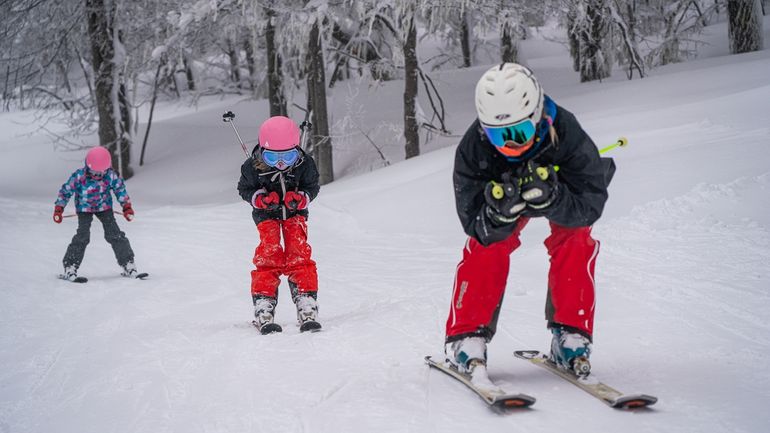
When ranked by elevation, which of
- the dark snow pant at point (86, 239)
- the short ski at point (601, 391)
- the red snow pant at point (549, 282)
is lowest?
the dark snow pant at point (86, 239)

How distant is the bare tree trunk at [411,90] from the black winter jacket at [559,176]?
38.4ft

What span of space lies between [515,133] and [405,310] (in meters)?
2.97

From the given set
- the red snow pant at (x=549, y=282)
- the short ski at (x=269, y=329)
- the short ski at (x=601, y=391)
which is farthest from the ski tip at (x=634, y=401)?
the short ski at (x=269, y=329)

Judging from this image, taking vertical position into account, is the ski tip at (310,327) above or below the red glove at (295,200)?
below

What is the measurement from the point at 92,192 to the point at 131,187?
44.5ft

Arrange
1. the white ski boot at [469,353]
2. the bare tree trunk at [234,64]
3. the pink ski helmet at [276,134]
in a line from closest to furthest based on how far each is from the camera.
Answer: the white ski boot at [469,353] < the pink ski helmet at [276,134] < the bare tree trunk at [234,64]

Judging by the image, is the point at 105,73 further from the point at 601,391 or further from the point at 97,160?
the point at 601,391

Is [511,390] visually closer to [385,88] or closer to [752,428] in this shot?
[752,428]

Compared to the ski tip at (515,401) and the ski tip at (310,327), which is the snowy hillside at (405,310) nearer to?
the ski tip at (515,401)

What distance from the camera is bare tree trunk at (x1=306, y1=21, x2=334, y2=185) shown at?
16.6 m

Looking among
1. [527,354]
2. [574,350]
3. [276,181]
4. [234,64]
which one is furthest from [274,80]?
[574,350]

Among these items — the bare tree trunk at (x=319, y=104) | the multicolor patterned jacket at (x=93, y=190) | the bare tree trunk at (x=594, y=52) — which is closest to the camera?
the multicolor patterned jacket at (x=93, y=190)

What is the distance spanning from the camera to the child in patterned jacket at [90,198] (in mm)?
8633

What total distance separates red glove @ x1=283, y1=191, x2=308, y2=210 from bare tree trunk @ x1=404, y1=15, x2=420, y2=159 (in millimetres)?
9733
